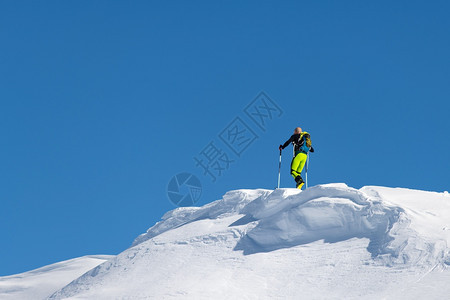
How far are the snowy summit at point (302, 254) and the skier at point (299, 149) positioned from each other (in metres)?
1.50

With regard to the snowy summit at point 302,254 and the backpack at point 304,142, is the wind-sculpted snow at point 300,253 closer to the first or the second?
the snowy summit at point 302,254

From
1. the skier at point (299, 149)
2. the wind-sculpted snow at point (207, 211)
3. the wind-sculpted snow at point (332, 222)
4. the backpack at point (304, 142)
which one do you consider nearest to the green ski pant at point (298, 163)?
the skier at point (299, 149)

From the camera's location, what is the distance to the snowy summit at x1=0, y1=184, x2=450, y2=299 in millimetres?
17672

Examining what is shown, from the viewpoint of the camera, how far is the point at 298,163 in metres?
24.1

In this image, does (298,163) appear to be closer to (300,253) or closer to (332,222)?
(332,222)

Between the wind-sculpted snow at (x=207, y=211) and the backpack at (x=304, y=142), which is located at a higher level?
the backpack at (x=304, y=142)

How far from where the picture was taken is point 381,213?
20016 mm

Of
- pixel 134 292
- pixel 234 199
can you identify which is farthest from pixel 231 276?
pixel 234 199

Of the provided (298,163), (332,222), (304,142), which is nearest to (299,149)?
(304,142)

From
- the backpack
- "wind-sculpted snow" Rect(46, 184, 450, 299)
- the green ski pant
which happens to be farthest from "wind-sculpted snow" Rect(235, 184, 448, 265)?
the backpack

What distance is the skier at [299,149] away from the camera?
78.8 feet

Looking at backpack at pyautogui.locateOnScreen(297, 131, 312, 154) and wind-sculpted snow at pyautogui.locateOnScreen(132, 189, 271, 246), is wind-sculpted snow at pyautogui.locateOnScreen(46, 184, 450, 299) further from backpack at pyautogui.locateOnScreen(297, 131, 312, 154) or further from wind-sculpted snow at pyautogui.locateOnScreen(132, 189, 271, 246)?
backpack at pyautogui.locateOnScreen(297, 131, 312, 154)

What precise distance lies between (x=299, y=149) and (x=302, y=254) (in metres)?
5.28

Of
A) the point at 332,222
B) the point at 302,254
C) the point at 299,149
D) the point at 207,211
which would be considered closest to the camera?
the point at 302,254
